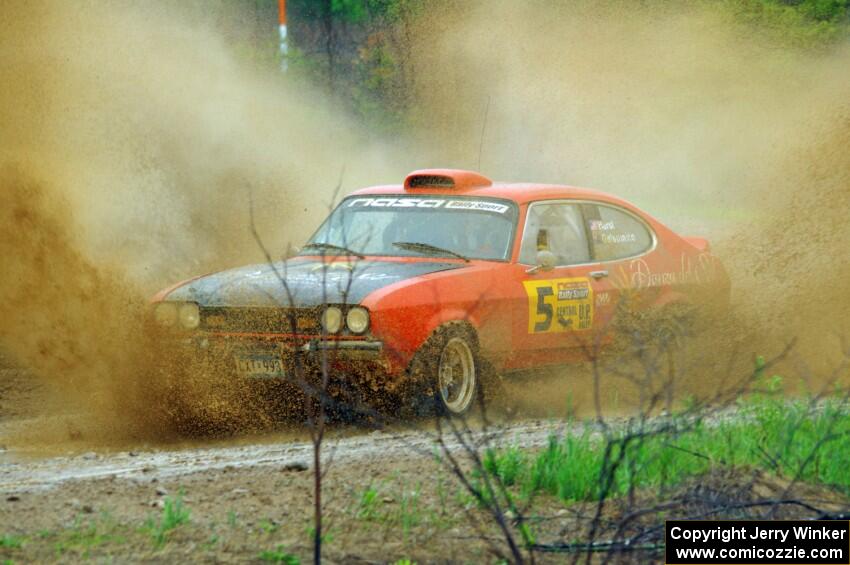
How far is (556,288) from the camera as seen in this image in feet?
30.7

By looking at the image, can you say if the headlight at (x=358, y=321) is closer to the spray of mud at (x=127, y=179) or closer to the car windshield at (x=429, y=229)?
the spray of mud at (x=127, y=179)

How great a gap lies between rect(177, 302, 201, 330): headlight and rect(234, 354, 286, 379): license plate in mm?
404

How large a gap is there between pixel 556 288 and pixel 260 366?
2126 mm

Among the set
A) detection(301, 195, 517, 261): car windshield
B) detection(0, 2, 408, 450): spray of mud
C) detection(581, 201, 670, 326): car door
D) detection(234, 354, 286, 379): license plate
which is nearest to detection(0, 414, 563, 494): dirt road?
detection(234, 354, 286, 379): license plate

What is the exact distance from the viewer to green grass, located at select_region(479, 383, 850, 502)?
5953 mm

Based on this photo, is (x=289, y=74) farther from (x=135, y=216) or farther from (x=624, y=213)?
(x=624, y=213)

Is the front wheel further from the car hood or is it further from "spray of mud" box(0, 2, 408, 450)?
"spray of mud" box(0, 2, 408, 450)

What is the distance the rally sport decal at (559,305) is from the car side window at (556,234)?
17cm

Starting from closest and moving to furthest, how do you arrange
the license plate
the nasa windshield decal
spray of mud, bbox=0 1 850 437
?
the license plate < the nasa windshield decal < spray of mud, bbox=0 1 850 437

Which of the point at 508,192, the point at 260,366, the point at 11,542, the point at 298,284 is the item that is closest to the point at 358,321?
the point at 298,284

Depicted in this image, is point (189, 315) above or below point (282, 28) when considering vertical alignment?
below

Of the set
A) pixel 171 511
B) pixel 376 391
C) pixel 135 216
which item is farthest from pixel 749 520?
pixel 135 216

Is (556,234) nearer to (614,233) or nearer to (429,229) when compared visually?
(614,233)

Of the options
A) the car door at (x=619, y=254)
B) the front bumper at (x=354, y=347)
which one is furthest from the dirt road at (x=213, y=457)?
the car door at (x=619, y=254)
